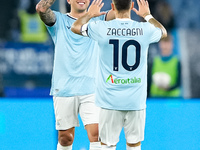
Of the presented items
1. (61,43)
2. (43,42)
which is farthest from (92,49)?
(43,42)

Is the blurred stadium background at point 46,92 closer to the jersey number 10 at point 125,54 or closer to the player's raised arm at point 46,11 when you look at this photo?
the player's raised arm at point 46,11

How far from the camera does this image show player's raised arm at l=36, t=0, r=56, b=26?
176 inches

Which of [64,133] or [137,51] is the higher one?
[137,51]

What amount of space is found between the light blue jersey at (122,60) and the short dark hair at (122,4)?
0.08 m

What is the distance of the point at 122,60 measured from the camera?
12.7 ft

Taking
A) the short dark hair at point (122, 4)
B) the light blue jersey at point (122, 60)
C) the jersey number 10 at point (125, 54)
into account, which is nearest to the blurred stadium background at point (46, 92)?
the light blue jersey at point (122, 60)

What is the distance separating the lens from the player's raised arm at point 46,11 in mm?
4480

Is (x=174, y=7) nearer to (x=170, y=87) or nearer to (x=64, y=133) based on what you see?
(x=170, y=87)

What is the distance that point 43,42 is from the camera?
9.18 m

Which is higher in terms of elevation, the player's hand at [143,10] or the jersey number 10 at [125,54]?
the player's hand at [143,10]

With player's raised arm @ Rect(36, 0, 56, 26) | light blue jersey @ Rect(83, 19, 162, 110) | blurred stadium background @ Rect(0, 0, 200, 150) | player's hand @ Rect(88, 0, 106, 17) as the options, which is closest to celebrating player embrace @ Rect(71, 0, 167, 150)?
light blue jersey @ Rect(83, 19, 162, 110)

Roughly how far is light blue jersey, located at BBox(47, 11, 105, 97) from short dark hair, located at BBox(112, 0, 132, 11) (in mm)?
814

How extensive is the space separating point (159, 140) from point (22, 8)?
443 centimetres

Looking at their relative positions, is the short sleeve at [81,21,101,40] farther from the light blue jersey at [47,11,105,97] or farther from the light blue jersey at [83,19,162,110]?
the light blue jersey at [47,11,105,97]
